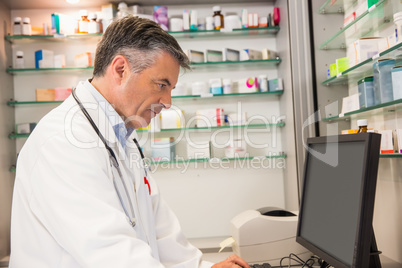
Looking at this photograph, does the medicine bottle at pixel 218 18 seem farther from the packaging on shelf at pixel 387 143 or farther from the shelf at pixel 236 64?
the packaging on shelf at pixel 387 143

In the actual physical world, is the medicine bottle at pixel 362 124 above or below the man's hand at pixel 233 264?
above

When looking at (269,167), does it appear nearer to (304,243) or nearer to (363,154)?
(304,243)

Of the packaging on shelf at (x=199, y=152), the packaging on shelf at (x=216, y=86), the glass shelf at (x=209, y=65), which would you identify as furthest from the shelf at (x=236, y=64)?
the packaging on shelf at (x=199, y=152)

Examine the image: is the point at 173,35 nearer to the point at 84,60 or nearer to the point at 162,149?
the point at 84,60

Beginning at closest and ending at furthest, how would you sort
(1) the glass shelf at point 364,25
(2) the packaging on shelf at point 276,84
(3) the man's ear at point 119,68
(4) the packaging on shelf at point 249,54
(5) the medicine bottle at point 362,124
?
(3) the man's ear at point 119,68 < (5) the medicine bottle at point 362,124 < (1) the glass shelf at point 364,25 < (2) the packaging on shelf at point 276,84 < (4) the packaging on shelf at point 249,54

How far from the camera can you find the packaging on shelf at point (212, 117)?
3.18 metres

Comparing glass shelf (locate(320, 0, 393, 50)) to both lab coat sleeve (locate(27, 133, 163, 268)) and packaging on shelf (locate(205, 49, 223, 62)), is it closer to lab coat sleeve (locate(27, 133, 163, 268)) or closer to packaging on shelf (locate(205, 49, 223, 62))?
packaging on shelf (locate(205, 49, 223, 62))

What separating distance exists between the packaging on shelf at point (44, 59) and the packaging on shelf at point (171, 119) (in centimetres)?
104

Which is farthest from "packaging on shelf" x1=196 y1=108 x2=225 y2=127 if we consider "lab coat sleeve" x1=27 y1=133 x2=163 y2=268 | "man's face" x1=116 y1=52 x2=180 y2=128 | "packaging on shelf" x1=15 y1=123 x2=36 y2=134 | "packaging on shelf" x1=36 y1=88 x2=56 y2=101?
"lab coat sleeve" x1=27 y1=133 x2=163 y2=268

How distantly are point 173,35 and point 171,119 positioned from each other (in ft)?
2.34

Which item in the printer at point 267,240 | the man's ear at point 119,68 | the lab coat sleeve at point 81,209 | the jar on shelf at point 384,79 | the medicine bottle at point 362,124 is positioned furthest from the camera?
the printer at point 267,240

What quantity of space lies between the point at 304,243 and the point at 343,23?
151 cm

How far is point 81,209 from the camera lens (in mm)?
1067

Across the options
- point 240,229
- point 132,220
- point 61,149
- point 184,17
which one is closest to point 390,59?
point 240,229
